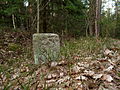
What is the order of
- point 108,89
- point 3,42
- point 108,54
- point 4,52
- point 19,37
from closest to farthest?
point 108,89
point 108,54
point 4,52
point 3,42
point 19,37

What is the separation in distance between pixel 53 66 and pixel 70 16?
21.8ft

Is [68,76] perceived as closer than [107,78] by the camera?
No

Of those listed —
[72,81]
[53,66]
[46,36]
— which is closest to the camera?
[72,81]

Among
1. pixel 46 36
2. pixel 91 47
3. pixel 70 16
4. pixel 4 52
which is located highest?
pixel 70 16

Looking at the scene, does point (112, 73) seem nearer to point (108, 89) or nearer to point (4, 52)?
point (108, 89)

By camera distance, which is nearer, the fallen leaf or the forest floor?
the forest floor

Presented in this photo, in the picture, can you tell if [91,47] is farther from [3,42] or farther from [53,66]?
[3,42]

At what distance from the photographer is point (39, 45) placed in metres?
3.69

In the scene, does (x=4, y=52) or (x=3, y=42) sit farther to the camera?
(x=3, y=42)

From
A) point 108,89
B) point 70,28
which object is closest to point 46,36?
point 108,89

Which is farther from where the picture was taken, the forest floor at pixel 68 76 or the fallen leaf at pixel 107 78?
the fallen leaf at pixel 107 78

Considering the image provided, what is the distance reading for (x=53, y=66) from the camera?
2.73 m

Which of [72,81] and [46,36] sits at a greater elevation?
[46,36]

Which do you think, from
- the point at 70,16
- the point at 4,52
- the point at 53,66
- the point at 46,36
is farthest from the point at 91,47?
the point at 70,16
